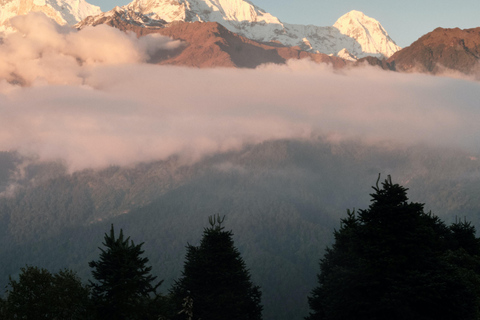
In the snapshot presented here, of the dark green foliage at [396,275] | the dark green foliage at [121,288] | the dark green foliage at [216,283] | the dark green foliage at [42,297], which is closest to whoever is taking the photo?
the dark green foliage at [396,275]

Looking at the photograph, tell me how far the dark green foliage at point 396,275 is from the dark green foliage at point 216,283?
24.8 m

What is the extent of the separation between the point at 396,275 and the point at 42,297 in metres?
44.2

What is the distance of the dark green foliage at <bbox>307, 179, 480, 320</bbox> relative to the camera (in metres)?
48.2

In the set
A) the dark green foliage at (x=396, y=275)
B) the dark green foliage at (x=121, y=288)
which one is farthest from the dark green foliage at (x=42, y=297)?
the dark green foliage at (x=396, y=275)

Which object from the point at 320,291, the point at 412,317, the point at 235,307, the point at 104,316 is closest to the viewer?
the point at 412,317

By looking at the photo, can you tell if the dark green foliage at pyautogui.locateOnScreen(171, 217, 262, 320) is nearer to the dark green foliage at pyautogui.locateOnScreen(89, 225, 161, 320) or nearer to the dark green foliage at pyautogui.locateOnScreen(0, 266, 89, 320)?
the dark green foliage at pyautogui.locateOnScreen(0, 266, 89, 320)

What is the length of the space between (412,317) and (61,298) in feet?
143

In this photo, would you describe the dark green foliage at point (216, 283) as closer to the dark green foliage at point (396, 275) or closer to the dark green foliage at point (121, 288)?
the dark green foliage at point (121, 288)

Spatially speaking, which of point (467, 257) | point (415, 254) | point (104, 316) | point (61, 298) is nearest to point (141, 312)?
point (104, 316)

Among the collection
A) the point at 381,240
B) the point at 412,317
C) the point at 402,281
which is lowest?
Answer: the point at 412,317

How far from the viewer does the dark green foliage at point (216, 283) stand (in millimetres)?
74625

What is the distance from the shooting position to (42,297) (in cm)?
6844

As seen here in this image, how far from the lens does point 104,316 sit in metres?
51.9

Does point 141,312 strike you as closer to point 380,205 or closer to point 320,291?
point 380,205
